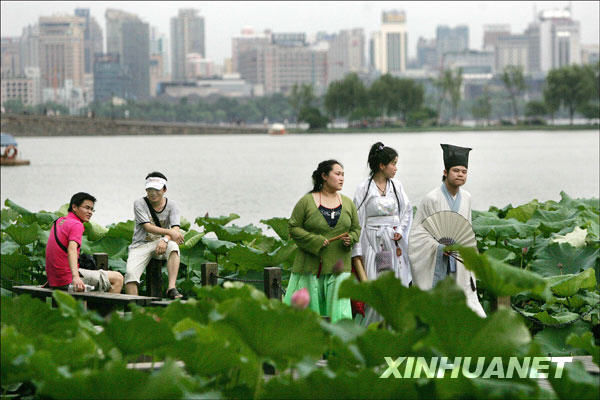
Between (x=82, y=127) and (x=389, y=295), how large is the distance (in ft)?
339

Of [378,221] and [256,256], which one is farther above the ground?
[378,221]

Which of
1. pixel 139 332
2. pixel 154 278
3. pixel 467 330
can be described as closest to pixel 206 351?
pixel 139 332

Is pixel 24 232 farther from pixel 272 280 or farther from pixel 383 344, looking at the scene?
pixel 383 344

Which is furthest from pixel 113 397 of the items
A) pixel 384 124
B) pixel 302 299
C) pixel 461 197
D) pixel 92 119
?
pixel 384 124

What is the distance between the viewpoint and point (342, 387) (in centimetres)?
233

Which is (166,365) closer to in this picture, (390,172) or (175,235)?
(390,172)

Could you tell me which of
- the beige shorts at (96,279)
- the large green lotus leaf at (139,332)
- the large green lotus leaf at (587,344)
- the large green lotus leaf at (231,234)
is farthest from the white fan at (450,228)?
the large green lotus leaf at (231,234)

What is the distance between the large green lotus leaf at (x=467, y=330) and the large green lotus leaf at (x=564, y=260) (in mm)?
5070

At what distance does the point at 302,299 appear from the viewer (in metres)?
2.58

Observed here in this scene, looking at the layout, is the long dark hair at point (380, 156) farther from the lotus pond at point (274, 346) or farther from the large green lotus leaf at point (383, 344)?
the large green lotus leaf at point (383, 344)

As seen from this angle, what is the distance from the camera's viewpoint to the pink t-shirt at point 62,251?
20.5 ft

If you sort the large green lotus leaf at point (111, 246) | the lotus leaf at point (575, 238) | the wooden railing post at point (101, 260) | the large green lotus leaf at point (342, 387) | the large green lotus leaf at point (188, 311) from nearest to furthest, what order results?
1. the large green lotus leaf at point (342, 387)
2. the large green lotus leaf at point (188, 311)
3. the wooden railing post at point (101, 260)
4. the lotus leaf at point (575, 238)
5. the large green lotus leaf at point (111, 246)

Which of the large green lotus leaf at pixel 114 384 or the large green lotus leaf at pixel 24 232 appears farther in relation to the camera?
the large green lotus leaf at pixel 24 232

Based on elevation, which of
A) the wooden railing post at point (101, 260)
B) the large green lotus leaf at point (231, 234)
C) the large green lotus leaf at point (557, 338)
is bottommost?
the large green lotus leaf at point (557, 338)
